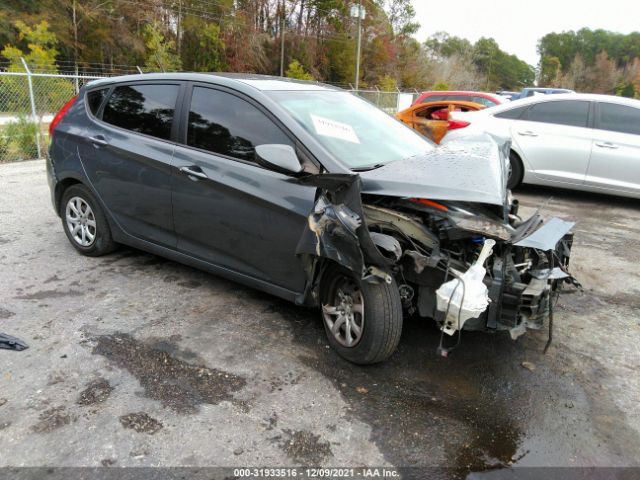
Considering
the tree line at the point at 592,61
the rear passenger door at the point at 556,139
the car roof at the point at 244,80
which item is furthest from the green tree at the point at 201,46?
the tree line at the point at 592,61

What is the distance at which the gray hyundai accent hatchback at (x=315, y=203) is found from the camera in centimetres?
288

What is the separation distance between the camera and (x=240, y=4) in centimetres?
3659

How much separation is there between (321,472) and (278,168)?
1755 millimetres

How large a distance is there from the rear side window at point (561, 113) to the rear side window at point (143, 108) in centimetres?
572

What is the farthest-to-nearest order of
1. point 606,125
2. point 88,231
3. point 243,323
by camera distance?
point 606,125, point 88,231, point 243,323

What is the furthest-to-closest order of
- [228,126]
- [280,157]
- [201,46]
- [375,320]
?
[201,46], [228,126], [280,157], [375,320]

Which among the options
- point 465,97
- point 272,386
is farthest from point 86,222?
point 465,97

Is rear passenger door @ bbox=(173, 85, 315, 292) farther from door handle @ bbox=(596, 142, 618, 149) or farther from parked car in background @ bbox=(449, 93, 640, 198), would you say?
door handle @ bbox=(596, 142, 618, 149)

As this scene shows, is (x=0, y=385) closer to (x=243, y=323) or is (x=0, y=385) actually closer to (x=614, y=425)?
(x=243, y=323)

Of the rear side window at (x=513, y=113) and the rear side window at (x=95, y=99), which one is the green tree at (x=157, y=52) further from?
the rear side window at (x=95, y=99)

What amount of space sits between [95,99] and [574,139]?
6205 mm

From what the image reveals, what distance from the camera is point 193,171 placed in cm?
375

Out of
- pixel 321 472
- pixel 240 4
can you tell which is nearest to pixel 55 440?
pixel 321 472

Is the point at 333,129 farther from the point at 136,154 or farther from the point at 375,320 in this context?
the point at 136,154
